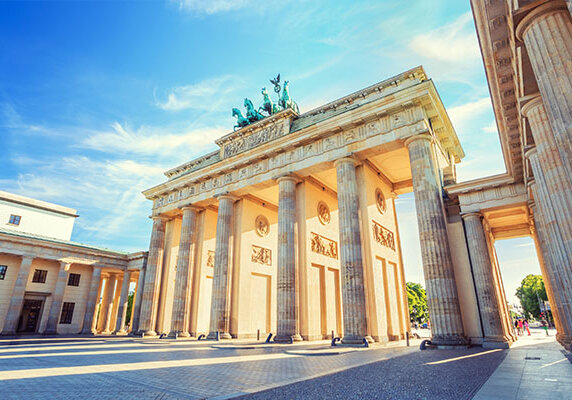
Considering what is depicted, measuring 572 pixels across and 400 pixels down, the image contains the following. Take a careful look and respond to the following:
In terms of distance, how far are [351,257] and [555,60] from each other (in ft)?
41.1

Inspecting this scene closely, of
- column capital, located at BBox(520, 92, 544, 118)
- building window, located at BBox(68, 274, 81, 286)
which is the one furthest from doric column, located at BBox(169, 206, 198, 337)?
column capital, located at BBox(520, 92, 544, 118)

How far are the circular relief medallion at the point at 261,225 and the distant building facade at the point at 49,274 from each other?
14947mm

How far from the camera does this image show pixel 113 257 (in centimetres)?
3519

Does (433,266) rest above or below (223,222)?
below

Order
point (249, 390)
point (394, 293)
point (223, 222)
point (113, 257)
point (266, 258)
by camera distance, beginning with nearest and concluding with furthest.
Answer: point (249, 390) → point (394, 293) → point (223, 222) → point (266, 258) → point (113, 257)

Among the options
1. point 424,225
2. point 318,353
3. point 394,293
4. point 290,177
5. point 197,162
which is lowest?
point 318,353

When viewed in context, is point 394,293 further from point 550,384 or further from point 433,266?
point 550,384

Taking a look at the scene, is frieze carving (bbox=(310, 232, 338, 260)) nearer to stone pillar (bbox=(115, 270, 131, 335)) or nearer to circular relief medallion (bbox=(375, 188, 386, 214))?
circular relief medallion (bbox=(375, 188, 386, 214))

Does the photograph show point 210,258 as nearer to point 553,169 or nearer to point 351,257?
point 351,257

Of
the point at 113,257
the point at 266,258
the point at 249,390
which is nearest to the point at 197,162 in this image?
the point at 266,258

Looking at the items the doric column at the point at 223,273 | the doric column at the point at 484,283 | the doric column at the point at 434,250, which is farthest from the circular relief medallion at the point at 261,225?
the doric column at the point at 484,283

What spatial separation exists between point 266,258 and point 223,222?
5.13 metres

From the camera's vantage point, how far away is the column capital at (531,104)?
8750 mm

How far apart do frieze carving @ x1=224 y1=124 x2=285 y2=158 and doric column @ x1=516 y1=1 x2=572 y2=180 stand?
17.4 meters
